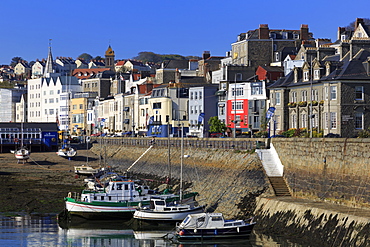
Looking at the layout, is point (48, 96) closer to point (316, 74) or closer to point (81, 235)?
point (316, 74)

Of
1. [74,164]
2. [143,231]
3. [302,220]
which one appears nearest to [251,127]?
[74,164]

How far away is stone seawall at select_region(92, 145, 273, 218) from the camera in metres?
46.8

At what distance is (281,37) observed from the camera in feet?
380

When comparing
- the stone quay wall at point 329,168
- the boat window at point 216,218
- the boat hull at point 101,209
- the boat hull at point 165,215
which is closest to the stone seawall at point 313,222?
the stone quay wall at point 329,168

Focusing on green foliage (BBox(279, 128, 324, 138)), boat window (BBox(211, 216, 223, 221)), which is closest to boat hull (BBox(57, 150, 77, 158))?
green foliage (BBox(279, 128, 324, 138))

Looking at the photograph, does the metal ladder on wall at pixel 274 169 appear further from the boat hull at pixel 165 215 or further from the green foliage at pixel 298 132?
the green foliage at pixel 298 132

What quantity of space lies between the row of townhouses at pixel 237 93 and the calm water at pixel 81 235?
19320 millimetres

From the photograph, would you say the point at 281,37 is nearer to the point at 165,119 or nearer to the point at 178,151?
the point at 165,119

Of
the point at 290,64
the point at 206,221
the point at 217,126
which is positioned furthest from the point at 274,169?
the point at 290,64

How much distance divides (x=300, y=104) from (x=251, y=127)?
1529 centimetres

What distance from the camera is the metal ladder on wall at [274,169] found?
1843 inches

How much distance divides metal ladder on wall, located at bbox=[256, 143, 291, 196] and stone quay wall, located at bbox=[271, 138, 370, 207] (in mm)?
450

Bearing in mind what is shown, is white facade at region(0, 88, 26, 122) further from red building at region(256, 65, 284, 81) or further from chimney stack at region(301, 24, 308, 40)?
red building at region(256, 65, 284, 81)

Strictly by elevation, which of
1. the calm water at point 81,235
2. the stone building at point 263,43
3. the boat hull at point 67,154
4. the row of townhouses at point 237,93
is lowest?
the calm water at point 81,235
